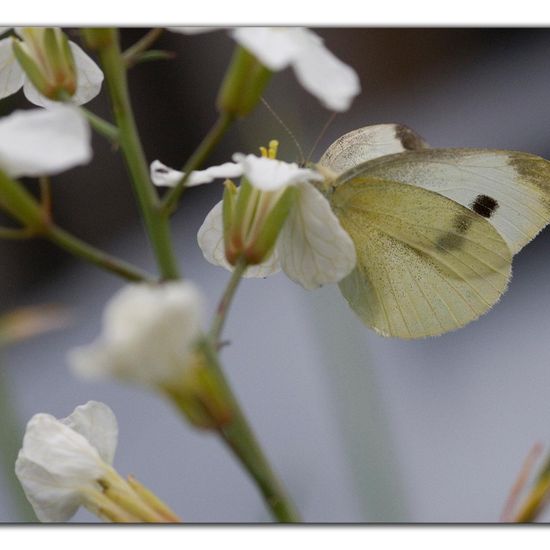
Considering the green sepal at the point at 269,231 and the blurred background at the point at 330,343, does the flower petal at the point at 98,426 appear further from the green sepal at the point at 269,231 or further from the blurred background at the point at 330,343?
the blurred background at the point at 330,343

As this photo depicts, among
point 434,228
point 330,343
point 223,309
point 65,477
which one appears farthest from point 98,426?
point 330,343

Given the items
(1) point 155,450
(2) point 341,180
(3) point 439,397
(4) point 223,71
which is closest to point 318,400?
(3) point 439,397

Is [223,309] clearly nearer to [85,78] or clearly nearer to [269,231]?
[269,231]

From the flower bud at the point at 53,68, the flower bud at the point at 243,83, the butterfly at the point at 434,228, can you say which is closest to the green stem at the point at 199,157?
the flower bud at the point at 243,83

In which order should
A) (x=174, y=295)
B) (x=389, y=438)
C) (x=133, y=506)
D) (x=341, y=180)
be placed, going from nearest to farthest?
(x=174, y=295) < (x=133, y=506) < (x=341, y=180) < (x=389, y=438)

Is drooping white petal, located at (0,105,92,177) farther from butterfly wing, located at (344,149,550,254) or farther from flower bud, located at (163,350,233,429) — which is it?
butterfly wing, located at (344,149,550,254)

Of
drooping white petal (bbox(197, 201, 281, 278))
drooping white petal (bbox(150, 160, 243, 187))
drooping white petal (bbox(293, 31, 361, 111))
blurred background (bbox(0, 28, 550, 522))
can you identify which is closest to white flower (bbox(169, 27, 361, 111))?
drooping white petal (bbox(293, 31, 361, 111))

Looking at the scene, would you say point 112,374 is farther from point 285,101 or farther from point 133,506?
point 285,101
